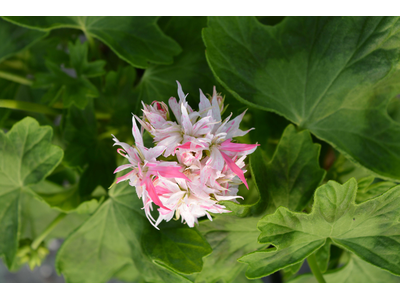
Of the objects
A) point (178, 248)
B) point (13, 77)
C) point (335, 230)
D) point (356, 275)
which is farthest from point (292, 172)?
point (13, 77)

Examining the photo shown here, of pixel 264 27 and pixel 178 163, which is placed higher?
pixel 264 27

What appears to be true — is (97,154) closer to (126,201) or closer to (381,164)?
(126,201)

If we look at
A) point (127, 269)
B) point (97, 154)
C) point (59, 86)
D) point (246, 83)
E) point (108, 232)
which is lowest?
point (127, 269)

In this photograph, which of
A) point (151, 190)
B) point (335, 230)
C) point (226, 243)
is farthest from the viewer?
point (226, 243)

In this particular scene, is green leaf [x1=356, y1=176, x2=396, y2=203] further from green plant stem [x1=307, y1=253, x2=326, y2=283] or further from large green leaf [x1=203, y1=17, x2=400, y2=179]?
green plant stem [x1=307, y1=253, x2=326, y2=283]

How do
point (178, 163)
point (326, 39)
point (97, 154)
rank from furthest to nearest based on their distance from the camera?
point (97, 154), point (326, 39), point (178, 163)

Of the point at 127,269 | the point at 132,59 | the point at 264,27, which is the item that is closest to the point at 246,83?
the point at 264,27

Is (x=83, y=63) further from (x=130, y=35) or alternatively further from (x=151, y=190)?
(x=151, y=190)
